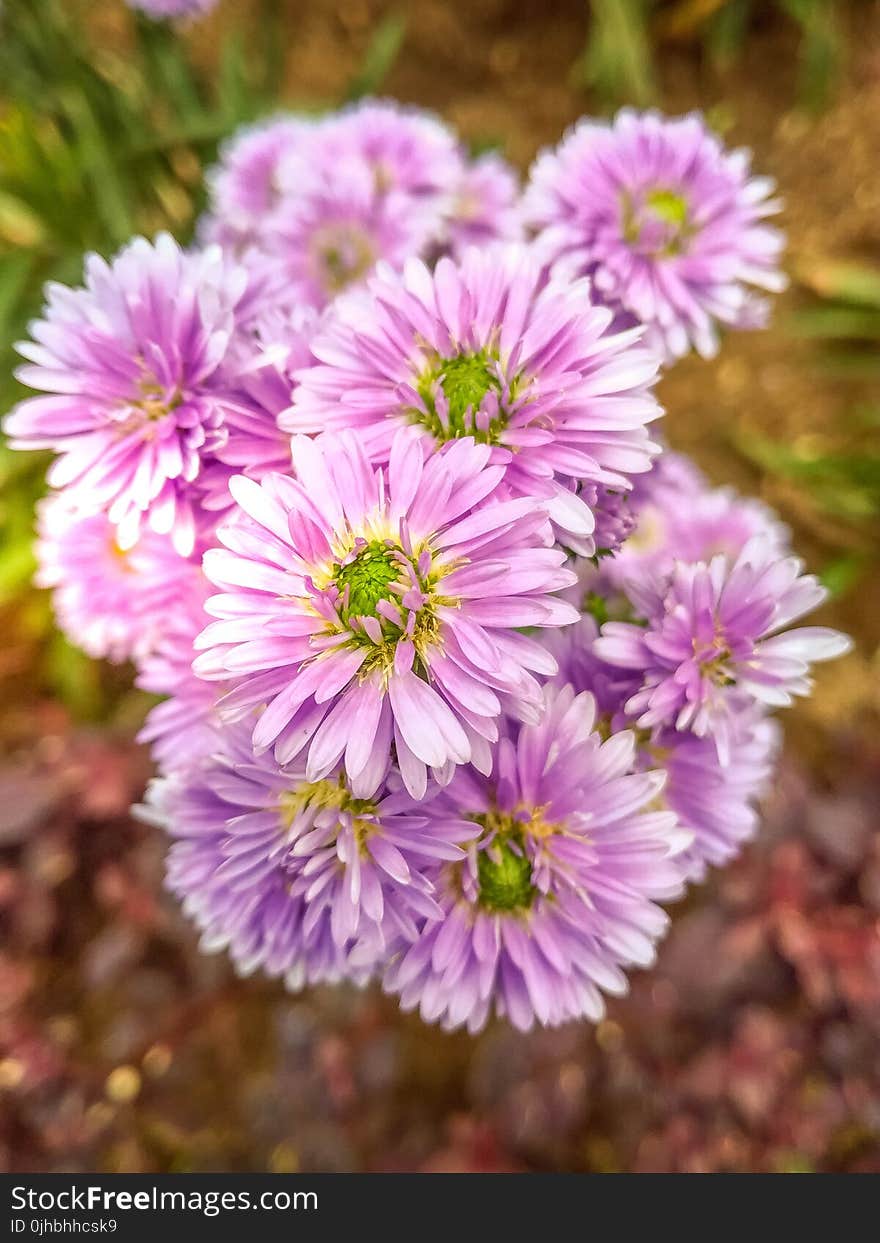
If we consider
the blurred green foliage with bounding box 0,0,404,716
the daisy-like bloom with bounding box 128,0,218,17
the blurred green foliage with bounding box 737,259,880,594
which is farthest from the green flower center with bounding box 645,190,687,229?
the blurred green foliage with bounding box 737,259,880,594

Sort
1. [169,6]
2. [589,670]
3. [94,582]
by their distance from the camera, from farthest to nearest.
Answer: [169,6], [94,582], [589,670]

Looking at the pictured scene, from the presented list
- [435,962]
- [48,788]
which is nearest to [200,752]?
[435,962]

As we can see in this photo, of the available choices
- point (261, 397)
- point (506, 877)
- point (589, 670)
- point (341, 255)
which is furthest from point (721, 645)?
point (341, 255)

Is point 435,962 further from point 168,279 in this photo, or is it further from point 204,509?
point 168,279

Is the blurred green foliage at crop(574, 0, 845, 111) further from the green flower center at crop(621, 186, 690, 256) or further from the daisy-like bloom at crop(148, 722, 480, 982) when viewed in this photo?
the daisy-like bloom at crop(148, 722, 480, 982)

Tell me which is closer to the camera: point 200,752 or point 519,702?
point 519,702

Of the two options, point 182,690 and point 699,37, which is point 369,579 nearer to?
point 182,690
